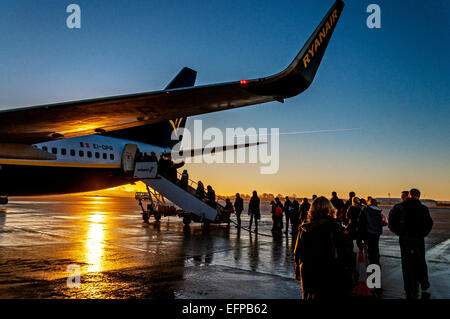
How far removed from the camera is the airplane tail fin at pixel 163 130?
64.1 ft

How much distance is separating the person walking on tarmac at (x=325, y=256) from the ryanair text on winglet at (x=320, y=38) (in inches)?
123

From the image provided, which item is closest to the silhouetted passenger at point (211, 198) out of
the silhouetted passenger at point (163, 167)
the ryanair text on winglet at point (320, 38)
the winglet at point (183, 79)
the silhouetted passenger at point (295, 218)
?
the silhouetted passenger at point (163, 167)

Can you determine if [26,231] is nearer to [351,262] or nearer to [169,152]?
[169,152]

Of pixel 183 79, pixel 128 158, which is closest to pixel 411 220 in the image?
pixel 128 158

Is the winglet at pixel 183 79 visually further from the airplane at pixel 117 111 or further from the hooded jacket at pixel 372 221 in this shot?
the hooded jacket at pixel 372 221

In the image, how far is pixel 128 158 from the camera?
60.0 ft

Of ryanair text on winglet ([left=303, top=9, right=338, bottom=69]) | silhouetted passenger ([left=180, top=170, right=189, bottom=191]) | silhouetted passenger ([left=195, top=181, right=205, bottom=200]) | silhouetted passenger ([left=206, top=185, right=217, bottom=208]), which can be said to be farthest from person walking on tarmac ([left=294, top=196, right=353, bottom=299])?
silhouetted passenger ([left=180, top=170, right=189, bottom=191])

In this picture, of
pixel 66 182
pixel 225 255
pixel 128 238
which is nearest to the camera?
pixel 225 255

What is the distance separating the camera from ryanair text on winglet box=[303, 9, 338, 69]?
5.65 metres

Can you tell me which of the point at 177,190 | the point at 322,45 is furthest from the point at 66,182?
the point at 322,45

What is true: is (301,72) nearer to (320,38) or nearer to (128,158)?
(320,38)

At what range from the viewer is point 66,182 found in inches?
599
